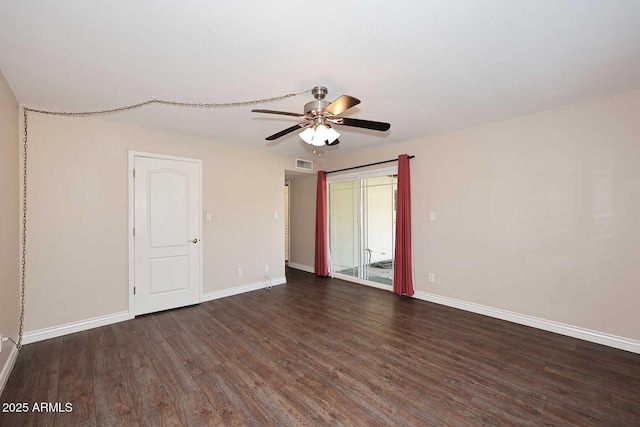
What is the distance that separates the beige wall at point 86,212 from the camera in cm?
293

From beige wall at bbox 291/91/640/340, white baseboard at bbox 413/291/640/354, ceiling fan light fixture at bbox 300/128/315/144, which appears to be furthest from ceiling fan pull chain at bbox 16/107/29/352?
white baseboard at bbox 413/291/640/354

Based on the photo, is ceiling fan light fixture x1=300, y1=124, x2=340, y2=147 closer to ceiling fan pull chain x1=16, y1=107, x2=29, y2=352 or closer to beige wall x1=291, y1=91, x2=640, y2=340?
Answer: beige wall x1=291, y1=91, x2=640, y2=340

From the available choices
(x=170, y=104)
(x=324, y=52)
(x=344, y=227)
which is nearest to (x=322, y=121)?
(x=324, y=52)

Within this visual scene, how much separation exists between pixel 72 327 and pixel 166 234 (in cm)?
139

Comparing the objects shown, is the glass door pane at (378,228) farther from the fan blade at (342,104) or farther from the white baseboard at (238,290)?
the fan blade at (342,104)

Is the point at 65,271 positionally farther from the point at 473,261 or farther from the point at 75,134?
the point at 473,261

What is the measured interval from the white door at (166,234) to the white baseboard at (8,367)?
1101mm

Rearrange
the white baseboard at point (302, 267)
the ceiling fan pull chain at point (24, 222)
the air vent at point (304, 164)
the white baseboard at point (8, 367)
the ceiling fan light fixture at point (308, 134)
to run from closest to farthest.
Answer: the white baseboard at point (8, 367)
the ceiling fan light fixture at point (308, 134)
the ceiling fan pull chain at point (24, 222)
the air vent at point (304, 164)
the white baseboard at point (302, 267)

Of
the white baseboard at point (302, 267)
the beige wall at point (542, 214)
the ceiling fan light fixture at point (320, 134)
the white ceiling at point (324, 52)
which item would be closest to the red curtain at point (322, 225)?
the white baseboard at point (302, 267)

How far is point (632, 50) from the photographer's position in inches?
76.6

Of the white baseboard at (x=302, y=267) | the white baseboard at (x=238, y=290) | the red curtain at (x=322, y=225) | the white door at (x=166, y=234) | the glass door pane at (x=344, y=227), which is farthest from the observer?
the white baseboard at (x=302, y=267)

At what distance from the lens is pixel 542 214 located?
3.15 metres

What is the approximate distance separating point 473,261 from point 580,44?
2588mm

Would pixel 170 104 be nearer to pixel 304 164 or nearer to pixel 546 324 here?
pixel 304 164
